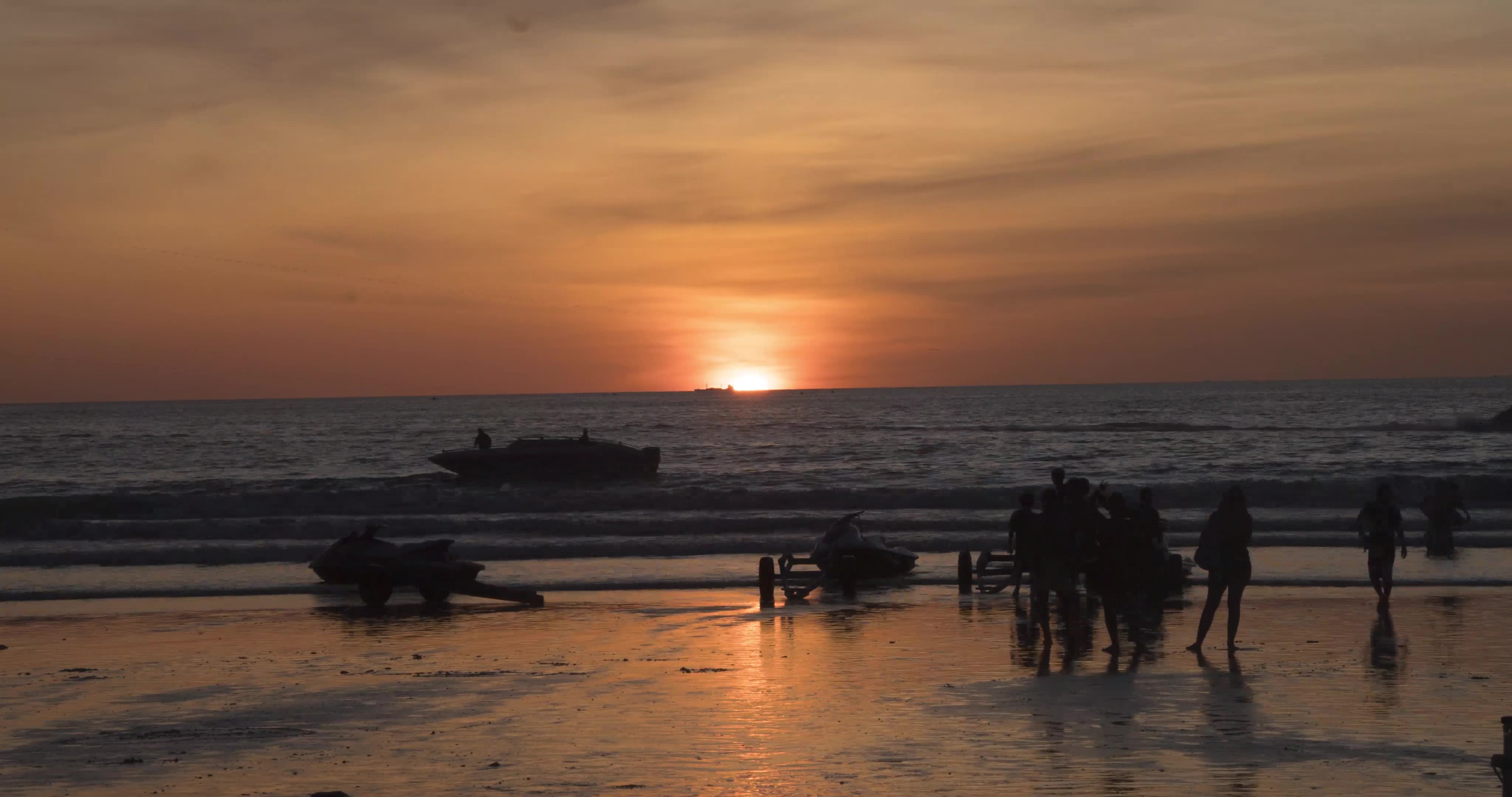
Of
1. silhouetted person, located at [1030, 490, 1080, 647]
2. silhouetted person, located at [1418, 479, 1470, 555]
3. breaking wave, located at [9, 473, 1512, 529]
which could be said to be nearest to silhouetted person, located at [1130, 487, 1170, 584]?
silhouetted person, located at [1030, 490, 1080, 647]

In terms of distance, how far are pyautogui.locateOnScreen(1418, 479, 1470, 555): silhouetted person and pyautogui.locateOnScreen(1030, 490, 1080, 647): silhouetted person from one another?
1240 centimetres

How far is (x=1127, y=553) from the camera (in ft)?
54.3

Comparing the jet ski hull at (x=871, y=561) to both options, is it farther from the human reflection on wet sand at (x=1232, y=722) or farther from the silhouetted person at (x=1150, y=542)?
the human reflection on wet sand at (x=1232, y=722)

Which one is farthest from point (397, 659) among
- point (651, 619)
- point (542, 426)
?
point (542, 426)

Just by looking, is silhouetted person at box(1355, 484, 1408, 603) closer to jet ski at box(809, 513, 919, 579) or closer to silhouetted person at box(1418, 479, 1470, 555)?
silhouetted person at box(1418, 479, 1470, 555)

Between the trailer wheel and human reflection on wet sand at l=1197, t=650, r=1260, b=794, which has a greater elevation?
human reflection on wet sand at l=1197, t=650, r=1260, b=794

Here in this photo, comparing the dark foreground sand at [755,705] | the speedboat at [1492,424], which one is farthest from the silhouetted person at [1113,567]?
the speedboat at [1492,424]

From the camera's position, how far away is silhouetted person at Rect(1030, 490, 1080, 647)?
14695 mm

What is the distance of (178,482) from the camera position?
220ft

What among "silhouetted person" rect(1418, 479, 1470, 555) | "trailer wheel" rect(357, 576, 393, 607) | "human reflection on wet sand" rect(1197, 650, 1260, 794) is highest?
"silhouetted person" rect(1418, 479, 1470, 555)

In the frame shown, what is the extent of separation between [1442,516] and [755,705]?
56.8 ft

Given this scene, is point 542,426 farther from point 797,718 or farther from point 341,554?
point 797,718

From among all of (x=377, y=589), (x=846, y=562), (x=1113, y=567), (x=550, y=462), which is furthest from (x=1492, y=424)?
(x=377, y=589)

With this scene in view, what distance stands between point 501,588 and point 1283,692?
1115cm
